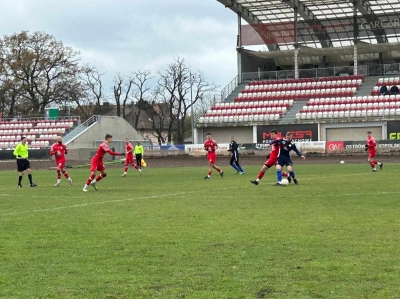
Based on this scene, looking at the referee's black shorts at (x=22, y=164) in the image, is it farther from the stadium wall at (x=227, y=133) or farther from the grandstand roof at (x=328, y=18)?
the grandstand roof at (x=328, y=18)

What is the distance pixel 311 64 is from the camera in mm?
67375

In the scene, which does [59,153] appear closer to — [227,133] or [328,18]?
[227,133]

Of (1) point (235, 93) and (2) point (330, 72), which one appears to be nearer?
(2) point (330, 72)

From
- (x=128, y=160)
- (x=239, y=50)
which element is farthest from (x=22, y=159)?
(x=239, y=50)

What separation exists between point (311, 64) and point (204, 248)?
59415mm

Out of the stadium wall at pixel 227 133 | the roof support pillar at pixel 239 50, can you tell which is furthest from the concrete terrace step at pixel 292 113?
the roof support pillar at pixel 239 50

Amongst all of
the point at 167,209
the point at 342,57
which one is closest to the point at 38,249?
the point at 167,209

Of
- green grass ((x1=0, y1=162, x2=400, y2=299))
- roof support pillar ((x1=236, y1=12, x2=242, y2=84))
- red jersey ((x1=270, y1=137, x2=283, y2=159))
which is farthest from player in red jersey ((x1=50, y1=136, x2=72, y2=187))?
roof support pillar ((x1=236, y1=12, x2=242, y2=84))

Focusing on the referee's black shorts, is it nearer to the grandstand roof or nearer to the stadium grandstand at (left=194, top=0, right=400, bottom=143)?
the stadium grandstand at (left=194, top=0, right=400, bottom=143)

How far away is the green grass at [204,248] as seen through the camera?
7.40 meters

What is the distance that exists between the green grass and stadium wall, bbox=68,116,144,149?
143 feet

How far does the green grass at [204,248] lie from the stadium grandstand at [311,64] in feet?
132

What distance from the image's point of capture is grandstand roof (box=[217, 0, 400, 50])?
59.1 m

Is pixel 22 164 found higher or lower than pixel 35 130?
lower
